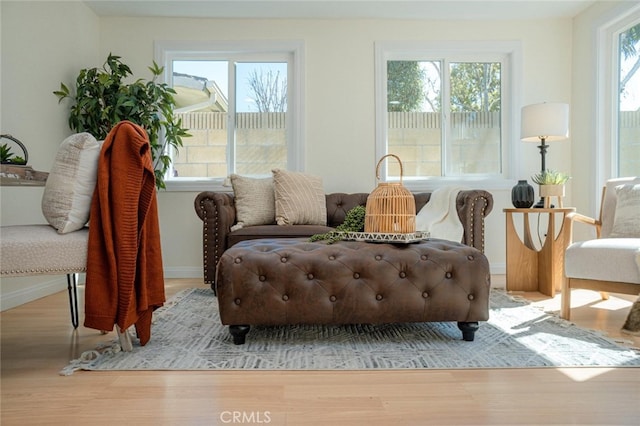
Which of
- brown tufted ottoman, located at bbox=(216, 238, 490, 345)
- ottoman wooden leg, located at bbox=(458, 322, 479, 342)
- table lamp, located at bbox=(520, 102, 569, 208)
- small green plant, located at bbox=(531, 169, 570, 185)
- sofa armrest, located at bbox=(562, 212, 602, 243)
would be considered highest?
table lamp, located at bbox=(520, 102, 569, 208)

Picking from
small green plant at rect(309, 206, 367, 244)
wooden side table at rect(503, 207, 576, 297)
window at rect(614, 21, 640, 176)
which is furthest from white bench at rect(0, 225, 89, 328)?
window at rect(614, 21, 640, 176)

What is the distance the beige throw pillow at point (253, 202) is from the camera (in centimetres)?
350

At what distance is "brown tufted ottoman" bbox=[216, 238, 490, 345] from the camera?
1.97m

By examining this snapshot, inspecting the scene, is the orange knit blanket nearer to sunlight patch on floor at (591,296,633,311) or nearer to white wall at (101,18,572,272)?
white wall at (101,18,572,272)

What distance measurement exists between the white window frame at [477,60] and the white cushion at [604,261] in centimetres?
201

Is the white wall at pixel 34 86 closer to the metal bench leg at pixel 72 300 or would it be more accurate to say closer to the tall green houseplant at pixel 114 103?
the tall green houseplant at pixel 114 103

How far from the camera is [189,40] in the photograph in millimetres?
4289

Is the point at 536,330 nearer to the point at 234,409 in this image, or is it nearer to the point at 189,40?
the point at 234,409

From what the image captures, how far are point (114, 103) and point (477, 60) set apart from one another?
11.2ft

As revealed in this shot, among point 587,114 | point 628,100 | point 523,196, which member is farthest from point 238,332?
point 587,114

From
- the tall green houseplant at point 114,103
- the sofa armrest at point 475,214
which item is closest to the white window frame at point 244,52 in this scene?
the tall green houseplant at point 114,103

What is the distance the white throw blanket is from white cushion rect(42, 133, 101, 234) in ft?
7.20

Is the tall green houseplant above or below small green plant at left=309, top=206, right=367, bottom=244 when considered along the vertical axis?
above

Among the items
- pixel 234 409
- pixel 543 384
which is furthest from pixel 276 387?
pixel 543 384
